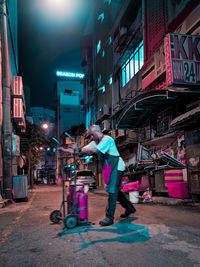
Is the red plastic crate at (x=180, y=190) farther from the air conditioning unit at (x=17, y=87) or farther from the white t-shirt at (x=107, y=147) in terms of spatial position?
the air conditioning unit at (x=17, y=87)

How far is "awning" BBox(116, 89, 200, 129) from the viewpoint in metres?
12.2

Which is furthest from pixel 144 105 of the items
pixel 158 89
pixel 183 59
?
pixel 183 59

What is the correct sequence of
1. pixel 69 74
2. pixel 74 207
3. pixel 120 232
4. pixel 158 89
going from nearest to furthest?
1. pixel 120 232
2. pixel 74 207
3. pixel 158 89
4. pixel 69 74

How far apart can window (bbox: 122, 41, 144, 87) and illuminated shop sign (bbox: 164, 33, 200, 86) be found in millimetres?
8841

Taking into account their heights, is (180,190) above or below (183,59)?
below

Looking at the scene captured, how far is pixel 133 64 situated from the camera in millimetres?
22219

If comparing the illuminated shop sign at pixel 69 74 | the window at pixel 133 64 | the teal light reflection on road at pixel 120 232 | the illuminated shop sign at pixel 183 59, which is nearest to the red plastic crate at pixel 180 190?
the illuminated shop sign at pixel 183 59

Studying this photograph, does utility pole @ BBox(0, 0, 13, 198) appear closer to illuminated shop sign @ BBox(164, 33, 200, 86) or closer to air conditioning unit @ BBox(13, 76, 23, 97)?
air conditioning unit @ BBox(13, 76, 23, 97)

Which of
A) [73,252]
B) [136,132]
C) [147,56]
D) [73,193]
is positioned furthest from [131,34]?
[73,252]

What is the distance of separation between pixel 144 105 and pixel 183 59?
13.8ft

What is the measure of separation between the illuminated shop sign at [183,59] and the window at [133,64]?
29.0 ft

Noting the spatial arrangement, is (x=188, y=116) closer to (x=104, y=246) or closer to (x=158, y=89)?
(x=158, y=89)

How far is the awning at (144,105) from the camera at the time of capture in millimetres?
12195

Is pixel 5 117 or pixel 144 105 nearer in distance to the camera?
pixel 5 117
